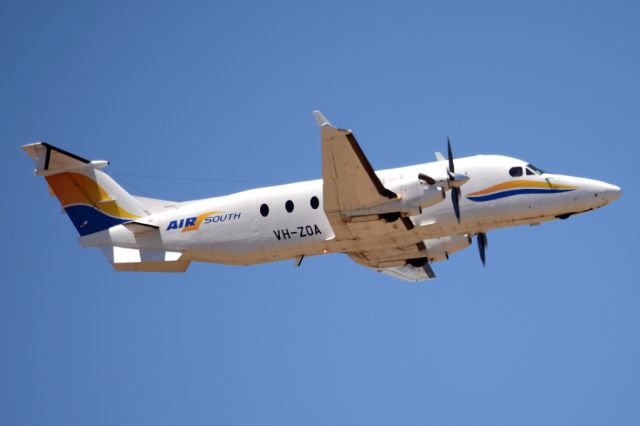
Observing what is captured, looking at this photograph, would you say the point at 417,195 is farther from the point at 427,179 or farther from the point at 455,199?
the point at 455,199

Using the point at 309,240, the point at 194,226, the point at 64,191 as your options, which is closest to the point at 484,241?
the point at 309,240

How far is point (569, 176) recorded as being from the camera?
1089 inches

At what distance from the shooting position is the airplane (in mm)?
26266

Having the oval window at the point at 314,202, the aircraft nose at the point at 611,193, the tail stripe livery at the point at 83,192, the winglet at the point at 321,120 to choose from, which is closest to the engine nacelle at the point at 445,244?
the oval window at the point at 314,202

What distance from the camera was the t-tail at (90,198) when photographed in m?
30.6

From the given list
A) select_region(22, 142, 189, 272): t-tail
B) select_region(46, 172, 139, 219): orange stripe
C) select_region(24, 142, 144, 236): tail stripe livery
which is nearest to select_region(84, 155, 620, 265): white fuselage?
select_region(22, 142, 189, 272): t-tail

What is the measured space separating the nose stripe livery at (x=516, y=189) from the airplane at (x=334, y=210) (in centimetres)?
3

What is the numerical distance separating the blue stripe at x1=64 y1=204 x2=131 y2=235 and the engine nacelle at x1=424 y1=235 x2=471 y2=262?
10.6 metres

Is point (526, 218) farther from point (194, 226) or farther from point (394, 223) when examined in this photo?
point (194, 226)

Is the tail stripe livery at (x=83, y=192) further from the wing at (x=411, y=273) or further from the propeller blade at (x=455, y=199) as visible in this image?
the propeller blade at (x=455, y=199)

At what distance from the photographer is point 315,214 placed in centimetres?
2805

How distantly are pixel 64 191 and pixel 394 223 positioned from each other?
12.0m

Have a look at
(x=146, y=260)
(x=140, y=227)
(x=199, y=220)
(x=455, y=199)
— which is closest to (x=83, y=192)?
(x=140, y=227)

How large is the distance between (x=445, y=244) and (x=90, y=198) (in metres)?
12.5
